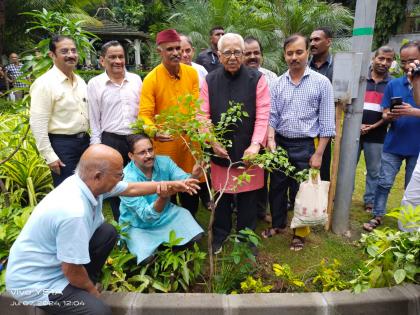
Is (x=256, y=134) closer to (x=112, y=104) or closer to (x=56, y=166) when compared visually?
(x=112, y=104)

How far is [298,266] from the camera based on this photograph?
3.15m

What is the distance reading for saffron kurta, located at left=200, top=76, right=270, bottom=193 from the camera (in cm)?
310

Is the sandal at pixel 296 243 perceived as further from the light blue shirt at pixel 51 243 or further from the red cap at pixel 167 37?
the red cap at pixel 167 37

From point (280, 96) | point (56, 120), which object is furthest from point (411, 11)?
point (56, 120)

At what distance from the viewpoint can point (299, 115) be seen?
3250 mm

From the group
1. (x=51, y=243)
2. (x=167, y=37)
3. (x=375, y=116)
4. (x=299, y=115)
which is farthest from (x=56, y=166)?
(x=375, y=116)

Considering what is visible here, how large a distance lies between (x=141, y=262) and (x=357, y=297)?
5.27 feet

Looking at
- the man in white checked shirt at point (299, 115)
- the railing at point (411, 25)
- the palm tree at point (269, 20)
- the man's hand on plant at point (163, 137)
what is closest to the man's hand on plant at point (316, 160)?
the man in white checked shirt at point (299, 115)

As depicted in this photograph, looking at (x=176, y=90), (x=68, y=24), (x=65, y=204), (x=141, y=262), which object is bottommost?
(x=141, y=262)

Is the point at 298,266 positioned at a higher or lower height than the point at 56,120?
lower

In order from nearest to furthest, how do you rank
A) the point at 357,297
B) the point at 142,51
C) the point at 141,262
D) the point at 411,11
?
the point at 357,297
the point at 141,262
the point at 411,11
the point at 142,51

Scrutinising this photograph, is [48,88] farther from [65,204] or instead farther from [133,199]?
[65,204]

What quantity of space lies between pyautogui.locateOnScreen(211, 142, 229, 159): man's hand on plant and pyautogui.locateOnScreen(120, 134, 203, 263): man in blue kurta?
26cm

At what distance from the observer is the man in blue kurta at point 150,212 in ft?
9.56
